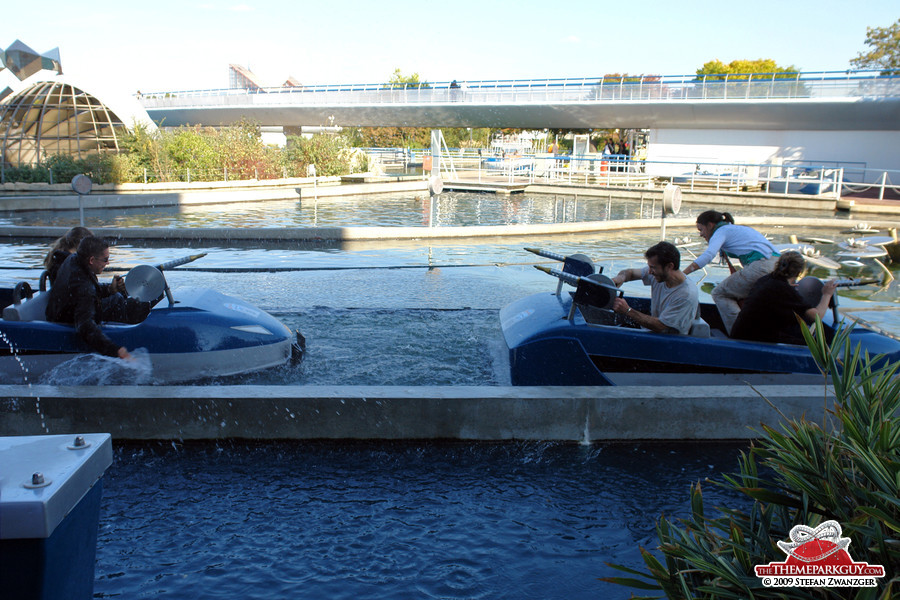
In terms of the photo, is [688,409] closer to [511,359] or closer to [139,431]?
[511,359]

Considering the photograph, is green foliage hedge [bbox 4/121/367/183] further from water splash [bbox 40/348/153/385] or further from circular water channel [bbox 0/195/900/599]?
water splash [bbox 40/348/153/385]

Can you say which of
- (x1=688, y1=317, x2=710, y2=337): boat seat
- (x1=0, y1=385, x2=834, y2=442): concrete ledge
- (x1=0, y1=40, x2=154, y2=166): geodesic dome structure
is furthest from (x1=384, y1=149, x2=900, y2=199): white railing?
(x1=0, y1=385, x2=834, y2=442): concrete ledge

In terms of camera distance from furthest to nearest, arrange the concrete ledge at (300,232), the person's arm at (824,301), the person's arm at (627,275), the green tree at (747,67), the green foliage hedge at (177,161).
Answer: the green tree at (747,67), the green foliage hedge at (177,161), the concrete ledge at (300,232), the person's arm at (627,275), the person's arm at (824,301)

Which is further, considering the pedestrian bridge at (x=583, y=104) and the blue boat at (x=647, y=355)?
the pedestrian bridge at (x=583, y=104)

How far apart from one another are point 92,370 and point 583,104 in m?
38.7

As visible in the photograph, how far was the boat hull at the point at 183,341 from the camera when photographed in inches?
223

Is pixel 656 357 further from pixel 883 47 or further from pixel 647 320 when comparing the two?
pixel 883 47

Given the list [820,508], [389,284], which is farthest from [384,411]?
[389,284]

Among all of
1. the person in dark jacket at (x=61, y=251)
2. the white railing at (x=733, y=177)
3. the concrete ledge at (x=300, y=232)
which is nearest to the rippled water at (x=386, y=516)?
the person in dark jacket at (x=61, y=251)

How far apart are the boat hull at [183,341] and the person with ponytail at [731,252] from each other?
3.73 metres

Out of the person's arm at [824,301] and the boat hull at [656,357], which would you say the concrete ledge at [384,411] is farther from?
the person's arm at [824,301]

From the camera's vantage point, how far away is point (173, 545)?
3973 millimetres

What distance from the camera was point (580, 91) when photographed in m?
41.7

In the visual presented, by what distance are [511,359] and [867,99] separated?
33791mm
